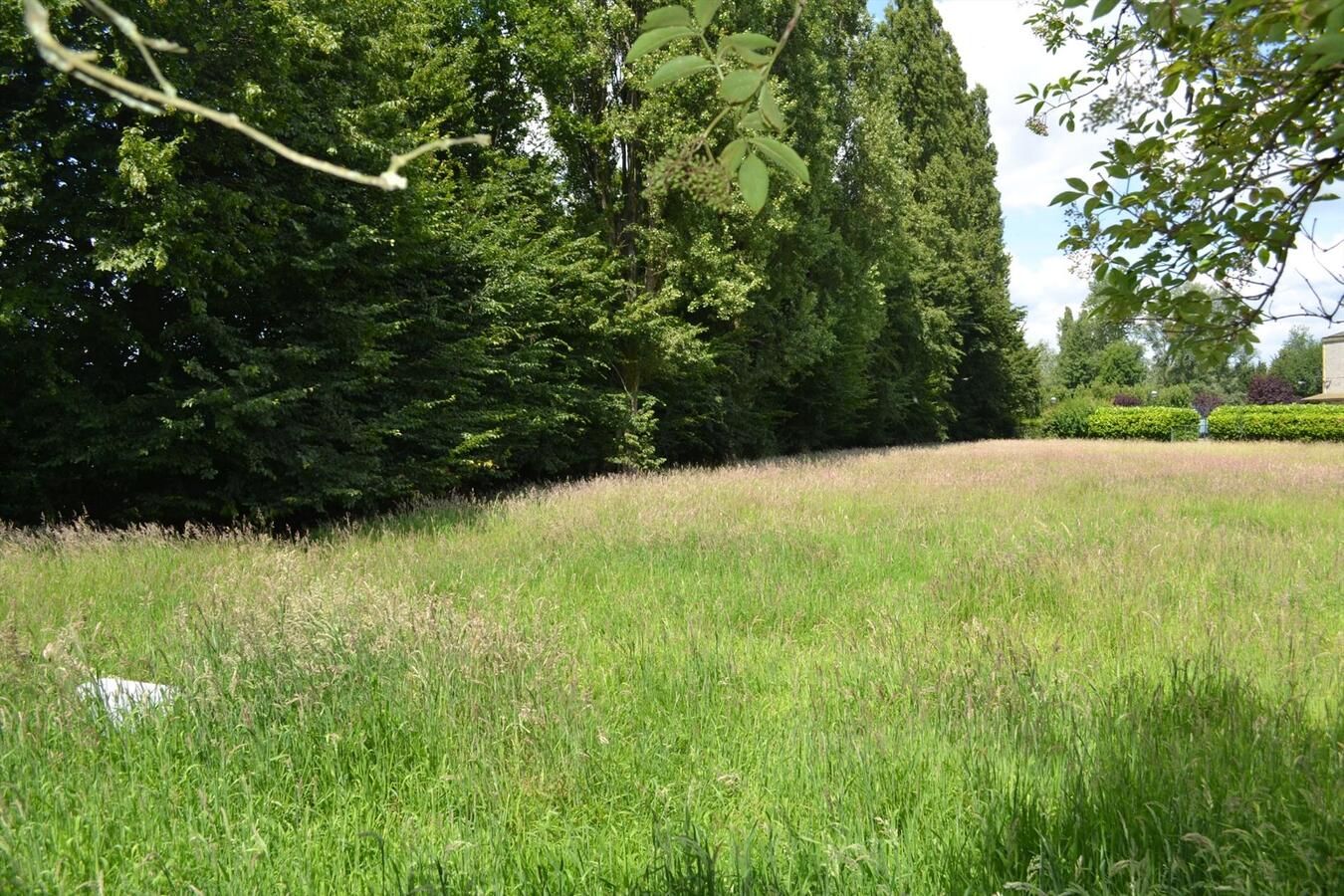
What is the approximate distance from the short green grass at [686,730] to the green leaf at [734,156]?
1833 millimetres

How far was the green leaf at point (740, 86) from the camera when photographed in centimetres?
119

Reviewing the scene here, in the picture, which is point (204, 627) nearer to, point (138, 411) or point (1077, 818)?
point (1077, 818)

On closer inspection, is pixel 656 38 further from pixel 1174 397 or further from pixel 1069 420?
pixel 1174 397

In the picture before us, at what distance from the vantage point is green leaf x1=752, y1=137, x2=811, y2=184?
1.15m

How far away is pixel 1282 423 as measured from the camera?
31.0 m

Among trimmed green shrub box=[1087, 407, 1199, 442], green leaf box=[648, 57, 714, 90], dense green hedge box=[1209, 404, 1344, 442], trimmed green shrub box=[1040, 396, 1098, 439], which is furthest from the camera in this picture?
trimmed green shrub box=[1040, 396, 1098, 439]

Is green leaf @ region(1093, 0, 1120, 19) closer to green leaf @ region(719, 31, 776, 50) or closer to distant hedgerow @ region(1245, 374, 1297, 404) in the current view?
green leaf @ region(719, 31, 776, 50)

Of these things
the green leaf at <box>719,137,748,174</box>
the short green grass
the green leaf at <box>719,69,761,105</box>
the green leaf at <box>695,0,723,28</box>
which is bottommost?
the short green grass

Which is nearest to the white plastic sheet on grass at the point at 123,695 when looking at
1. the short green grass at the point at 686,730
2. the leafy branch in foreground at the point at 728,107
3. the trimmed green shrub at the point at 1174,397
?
the short green grass at the point at 686,730

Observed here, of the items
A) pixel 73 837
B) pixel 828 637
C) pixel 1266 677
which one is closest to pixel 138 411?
pixel 73 837

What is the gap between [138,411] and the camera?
28.1 feet

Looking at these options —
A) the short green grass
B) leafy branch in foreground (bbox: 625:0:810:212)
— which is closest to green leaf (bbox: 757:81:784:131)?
leafy branch in foreground (bbox: 625:0:810:212)

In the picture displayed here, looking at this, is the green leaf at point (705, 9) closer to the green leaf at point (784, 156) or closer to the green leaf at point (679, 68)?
the green leaf at point (679, 68)

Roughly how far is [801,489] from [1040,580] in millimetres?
6170
